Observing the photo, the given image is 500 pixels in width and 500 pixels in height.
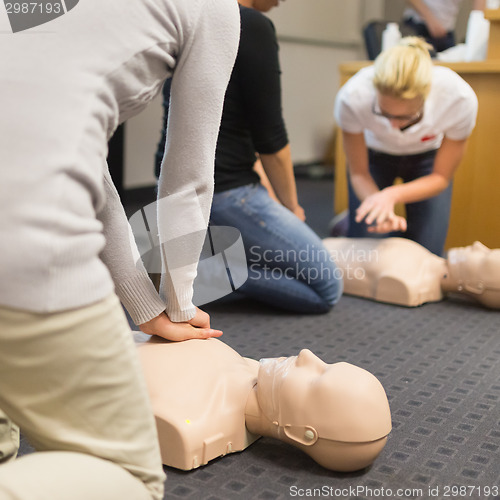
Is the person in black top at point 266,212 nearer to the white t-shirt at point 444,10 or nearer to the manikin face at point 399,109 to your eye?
the manikin face at point 399,109

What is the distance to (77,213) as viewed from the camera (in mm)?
624

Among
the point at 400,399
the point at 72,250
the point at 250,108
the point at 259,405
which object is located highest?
the point at 72,250

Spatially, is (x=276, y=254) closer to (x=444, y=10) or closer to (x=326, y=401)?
(x=326, y=401)

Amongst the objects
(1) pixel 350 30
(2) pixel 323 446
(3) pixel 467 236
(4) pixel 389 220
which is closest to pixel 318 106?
(1) pixel 350 30

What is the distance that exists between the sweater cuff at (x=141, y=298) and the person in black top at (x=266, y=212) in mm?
761

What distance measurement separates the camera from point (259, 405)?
1003 mm

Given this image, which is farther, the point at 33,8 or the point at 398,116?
the point at 398,116

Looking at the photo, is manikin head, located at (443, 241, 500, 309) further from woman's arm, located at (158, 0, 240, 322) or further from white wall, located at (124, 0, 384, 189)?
white wall, located at (124, 0, 384, 189)

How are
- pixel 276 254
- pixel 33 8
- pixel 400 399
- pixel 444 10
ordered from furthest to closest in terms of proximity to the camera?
pixel 444 10
pixel 276 254
pixel 400 399
pixel 33 8

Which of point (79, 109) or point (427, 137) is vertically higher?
point (79, 109)

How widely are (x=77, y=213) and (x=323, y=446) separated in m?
0.51

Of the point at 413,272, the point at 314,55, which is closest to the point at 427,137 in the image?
the point at 413,272

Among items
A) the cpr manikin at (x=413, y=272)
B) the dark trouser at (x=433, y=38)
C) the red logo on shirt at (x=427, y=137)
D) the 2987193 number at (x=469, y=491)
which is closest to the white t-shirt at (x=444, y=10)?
the dark trouser at (x=433, y=38)

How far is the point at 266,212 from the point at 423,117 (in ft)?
1.93
